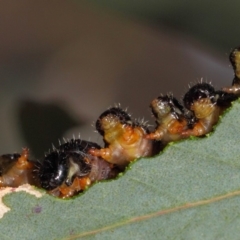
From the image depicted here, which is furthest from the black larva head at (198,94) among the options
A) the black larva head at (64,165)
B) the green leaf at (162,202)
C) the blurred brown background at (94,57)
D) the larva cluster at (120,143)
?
the blurred brown background at (94,57)

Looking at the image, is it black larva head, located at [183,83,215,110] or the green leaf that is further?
black larva head, located at [183,83,215,110]

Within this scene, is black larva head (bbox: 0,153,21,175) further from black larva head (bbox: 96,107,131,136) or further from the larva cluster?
black larva head (bbox: 96,107,131,136)

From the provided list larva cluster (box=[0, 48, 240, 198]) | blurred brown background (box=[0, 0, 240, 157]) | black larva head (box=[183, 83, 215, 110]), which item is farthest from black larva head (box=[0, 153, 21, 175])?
blurred brown background (box=[0, 0, 240, 157])

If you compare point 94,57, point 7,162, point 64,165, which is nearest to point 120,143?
point 64,165

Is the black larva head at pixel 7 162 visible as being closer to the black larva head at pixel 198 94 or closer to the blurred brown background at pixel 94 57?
the black larva head at pixel 198 94

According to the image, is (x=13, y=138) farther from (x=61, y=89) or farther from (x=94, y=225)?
(x=94, y=225)

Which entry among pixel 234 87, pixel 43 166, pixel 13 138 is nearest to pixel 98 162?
pixel 43 166

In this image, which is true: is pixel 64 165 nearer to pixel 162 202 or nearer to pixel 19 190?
pixel 19 190
